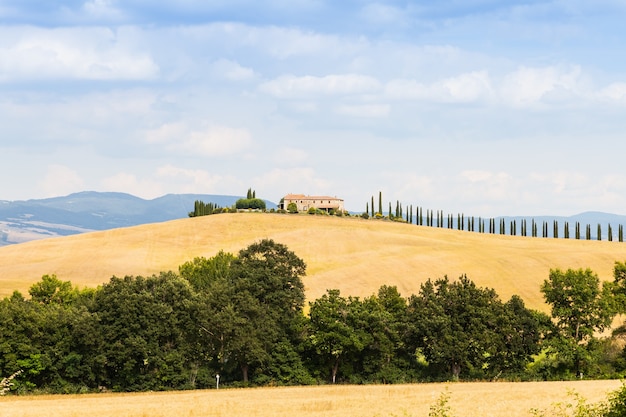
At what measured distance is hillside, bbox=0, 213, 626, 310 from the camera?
10200cm

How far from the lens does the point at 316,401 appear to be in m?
39.0

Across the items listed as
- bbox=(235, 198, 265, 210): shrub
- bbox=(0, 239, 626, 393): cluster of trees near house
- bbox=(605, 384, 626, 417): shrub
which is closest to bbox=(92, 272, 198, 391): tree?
bbox=(0, 239, 626, 393): cluster of trees near house

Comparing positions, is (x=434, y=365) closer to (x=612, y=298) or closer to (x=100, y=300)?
(x=612, y=298)

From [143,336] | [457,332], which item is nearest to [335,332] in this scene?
[457,332]

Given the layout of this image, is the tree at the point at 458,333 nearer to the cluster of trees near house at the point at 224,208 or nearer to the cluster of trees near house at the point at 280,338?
the cluster of trees near house at the point at 280,338

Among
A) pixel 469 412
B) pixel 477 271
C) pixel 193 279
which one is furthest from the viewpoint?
pixel 477 271

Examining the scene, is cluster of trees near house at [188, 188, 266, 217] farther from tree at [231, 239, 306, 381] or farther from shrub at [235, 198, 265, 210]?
tree at [231, 239, 306, 381]

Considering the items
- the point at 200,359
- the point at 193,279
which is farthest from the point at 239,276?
the point at 193,279

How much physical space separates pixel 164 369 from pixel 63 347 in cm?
726

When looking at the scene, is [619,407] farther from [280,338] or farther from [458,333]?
[280,338]

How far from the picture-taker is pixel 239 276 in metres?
57.7

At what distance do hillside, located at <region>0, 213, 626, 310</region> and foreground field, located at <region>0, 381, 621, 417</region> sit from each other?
46689mm

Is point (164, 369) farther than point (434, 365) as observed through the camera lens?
No

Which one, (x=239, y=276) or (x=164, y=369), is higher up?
(x=239, y=276)
